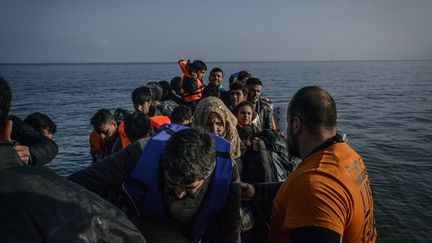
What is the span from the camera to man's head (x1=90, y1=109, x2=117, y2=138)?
15.2 feet

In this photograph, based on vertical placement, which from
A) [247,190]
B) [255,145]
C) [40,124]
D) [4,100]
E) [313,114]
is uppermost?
[4,100]

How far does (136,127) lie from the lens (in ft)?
11.5

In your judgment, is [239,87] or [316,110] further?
[239,87]

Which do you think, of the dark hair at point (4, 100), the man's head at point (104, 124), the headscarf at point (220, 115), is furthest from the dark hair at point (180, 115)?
the dark hair at point (4, 100)

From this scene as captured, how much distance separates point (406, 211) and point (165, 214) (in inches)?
284

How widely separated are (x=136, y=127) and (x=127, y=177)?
3.92ft

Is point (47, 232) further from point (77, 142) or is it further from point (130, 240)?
point (77, 142)

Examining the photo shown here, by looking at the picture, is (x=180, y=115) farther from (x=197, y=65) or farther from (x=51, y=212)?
(x=197, y=65)

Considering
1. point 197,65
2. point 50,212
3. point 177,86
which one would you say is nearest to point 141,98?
point 197,65

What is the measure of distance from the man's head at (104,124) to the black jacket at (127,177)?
2358 mm

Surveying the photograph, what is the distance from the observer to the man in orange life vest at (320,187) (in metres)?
1.67

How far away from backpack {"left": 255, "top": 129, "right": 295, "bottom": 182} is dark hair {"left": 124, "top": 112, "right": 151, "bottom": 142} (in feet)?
4.21

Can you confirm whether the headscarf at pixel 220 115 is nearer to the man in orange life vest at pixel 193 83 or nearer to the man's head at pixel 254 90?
the man's head at pixel 254 90

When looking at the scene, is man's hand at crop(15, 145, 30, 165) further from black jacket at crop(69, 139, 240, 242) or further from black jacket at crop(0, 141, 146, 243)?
black jacket at crop(0, 141, 146, 243)
